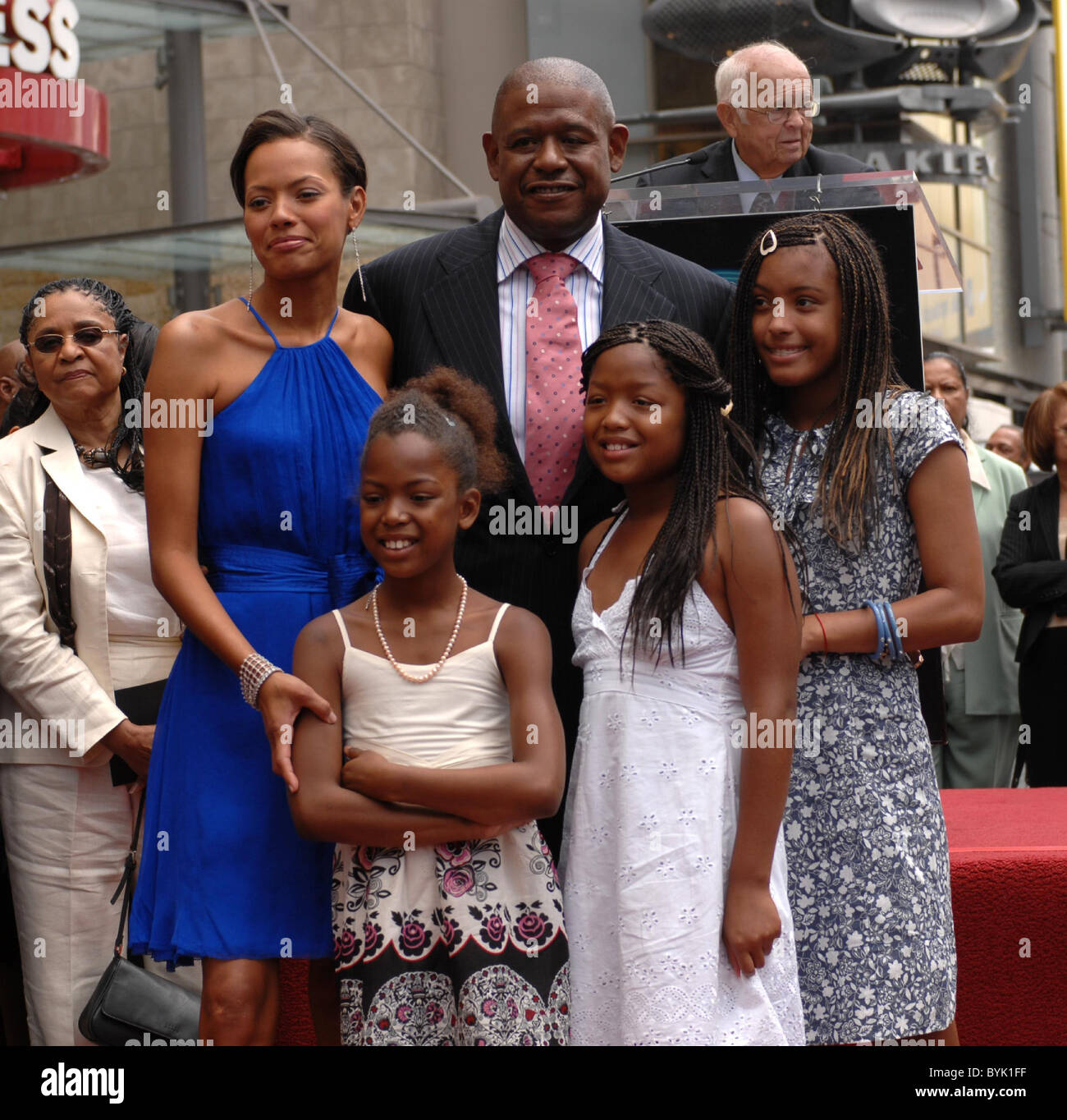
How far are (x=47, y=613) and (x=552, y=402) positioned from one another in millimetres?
1328

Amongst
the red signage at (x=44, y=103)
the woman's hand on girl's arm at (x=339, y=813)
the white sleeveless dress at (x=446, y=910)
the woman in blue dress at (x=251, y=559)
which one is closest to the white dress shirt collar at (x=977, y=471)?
the woman in blue dress at (x=251, y=559)

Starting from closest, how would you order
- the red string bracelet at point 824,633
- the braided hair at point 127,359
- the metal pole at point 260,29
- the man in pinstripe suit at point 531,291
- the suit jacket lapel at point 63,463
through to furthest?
the red string bracelet at point 824,633, the man in pinstripe suit at point 531,291, the suit jacket lapel at point 63,463, the braided hair at point 127,359, the metal pole at point 260,29

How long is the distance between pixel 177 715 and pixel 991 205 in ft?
52.1

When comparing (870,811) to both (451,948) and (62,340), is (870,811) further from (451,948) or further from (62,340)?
(62,340)

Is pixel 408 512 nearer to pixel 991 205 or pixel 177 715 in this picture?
pixel 177 715

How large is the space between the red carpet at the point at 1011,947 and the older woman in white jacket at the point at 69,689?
1929 mm

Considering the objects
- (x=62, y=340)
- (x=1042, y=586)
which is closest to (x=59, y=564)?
(x=62, y=340)

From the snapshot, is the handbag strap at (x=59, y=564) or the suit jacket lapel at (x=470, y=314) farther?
the handbag strap at (x=59, y=564)

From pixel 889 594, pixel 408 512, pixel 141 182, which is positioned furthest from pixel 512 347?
pixel 141 182

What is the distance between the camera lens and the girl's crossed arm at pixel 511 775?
100 inches

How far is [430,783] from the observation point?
8.34 ft

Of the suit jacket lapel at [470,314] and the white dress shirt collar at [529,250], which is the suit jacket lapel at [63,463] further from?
the white dress shirt collar at [529,250]

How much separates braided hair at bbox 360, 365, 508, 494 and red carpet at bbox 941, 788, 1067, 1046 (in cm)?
160

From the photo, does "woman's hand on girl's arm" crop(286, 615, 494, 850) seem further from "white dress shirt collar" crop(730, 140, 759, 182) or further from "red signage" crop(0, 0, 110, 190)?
"red signage" crop(0, 0, 110, 190)
